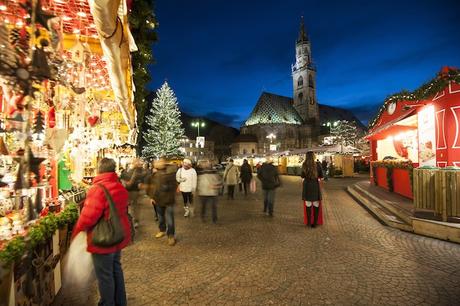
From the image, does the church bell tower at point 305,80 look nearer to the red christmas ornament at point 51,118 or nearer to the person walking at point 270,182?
the person walking at point 270,182

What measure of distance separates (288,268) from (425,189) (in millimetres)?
4476

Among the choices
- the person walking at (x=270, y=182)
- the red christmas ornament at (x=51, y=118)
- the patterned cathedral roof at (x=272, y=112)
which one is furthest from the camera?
the patterned cathedral roof at (x=272, y=112)

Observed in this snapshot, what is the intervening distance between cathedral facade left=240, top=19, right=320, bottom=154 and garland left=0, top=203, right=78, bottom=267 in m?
65.4

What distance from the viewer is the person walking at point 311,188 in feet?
22.4

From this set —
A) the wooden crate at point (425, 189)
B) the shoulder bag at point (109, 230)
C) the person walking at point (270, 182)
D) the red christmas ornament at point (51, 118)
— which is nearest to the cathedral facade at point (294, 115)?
the person walking at point (270, 182)

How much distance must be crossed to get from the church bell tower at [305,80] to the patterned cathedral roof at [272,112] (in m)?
2.98

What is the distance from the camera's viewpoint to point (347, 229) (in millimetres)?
6852

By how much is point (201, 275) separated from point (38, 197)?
2661 millimetres

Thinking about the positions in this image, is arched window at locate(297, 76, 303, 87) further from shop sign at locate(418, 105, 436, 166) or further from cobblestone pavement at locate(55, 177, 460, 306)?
cobblestone pavement at locate(55, 177, 460, 306)

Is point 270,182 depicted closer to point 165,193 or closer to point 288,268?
point 165,193

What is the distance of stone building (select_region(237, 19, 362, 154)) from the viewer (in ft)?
233

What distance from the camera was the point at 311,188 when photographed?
6.82 m

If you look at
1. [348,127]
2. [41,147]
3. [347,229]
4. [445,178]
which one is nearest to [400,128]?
[445,178]

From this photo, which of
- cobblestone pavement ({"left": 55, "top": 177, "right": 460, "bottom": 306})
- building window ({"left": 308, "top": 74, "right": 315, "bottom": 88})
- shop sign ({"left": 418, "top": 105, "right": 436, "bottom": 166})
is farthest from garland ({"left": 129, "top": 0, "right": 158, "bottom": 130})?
building window ({"left": 308, "top": 74, "right": 315, "bottom": 88})
